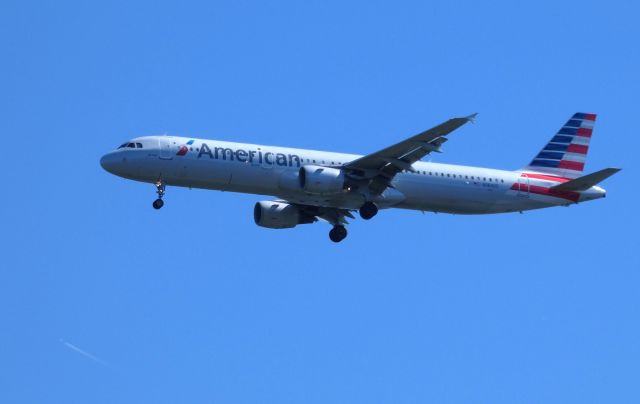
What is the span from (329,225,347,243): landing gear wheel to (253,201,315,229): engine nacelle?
1808mm

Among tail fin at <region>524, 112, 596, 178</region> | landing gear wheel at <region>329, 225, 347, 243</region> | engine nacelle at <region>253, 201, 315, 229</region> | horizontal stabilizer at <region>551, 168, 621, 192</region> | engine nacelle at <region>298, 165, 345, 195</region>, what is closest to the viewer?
engine nacelle at <region>298, 165, 345, 195</region>

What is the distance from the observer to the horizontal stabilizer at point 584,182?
200 ft

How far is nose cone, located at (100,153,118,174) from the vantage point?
59219mm

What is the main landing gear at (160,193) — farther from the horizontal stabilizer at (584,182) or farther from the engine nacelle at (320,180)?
the horizontal stabilizer at (584,182)

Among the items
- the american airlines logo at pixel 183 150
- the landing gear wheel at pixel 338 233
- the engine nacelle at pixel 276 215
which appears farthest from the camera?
the landing gear wheel at pixel 338 233

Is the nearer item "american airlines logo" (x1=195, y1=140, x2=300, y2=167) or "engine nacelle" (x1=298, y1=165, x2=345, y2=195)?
"engine nacelle" (x1=298, y1=165, x2=345, y2=195)

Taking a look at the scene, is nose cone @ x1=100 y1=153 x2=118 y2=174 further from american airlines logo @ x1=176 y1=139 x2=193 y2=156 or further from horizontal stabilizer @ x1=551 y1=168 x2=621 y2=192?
horizontal stabilizer @ x1=551 y1=168 x2=621 y2=192

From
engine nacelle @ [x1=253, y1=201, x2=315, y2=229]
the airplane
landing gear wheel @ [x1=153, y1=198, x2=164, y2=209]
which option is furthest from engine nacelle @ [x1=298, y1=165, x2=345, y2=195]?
landing gear wheel @ [x1=153, y1=198, x2=164, y2=209]

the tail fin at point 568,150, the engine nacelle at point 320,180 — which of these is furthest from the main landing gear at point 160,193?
the tail fin at point 568,150

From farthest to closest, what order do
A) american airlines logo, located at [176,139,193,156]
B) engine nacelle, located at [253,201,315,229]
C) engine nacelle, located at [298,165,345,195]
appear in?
engine nacelle, located at [253,201,315,229], american airlines logo, located at [176,139,193,156], engine nacelle, located at [298,165,345,195]

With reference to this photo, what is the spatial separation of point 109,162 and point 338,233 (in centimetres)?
1262

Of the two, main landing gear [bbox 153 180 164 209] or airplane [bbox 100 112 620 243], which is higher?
airplane [bbox 100 112 620 243]

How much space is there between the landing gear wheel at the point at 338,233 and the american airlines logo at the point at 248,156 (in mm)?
6665

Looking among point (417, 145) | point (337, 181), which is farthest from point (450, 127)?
point (337, 181)
